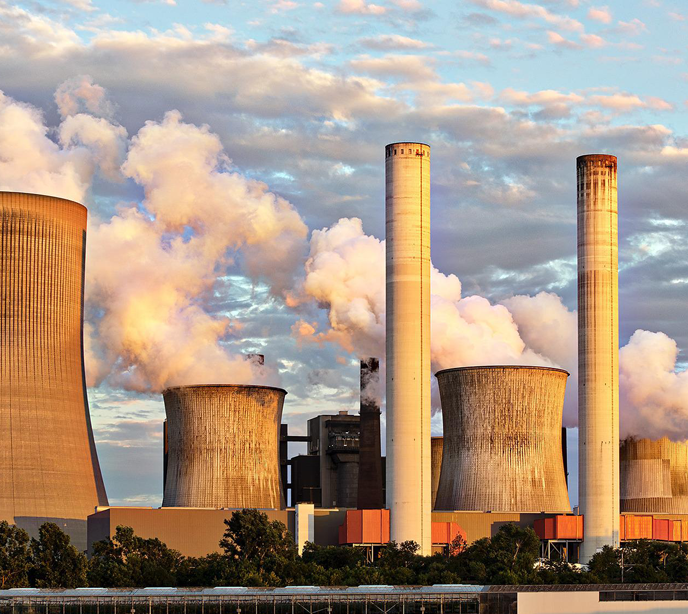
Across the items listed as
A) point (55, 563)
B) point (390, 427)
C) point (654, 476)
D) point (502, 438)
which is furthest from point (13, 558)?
point (654, 476)

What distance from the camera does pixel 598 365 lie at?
66500mm

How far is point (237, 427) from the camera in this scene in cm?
6619

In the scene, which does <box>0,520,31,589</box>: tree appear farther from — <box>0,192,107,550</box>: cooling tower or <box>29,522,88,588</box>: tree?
<box>0,192,107,550</box>: cooling tower

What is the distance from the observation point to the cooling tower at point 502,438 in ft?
218

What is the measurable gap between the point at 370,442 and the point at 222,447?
10621mm

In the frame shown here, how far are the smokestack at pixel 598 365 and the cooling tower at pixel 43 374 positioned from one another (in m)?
23.2

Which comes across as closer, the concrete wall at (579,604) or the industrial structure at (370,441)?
the concrete wall at (579,604)

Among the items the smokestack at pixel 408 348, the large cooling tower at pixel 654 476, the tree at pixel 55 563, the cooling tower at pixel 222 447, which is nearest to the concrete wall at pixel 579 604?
the tree at pixel 55 563

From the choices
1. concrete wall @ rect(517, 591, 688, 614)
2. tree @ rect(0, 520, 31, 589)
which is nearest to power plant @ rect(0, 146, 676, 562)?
tree @ rect(0, 520, 31, 589)

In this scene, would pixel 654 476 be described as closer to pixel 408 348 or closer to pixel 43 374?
pixel 408 348

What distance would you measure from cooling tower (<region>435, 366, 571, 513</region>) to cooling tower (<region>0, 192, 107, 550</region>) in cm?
1736

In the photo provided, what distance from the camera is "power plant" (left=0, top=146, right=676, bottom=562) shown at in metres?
60.7

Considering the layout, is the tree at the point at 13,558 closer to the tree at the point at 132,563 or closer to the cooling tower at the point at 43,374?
the tree at the point at 132,563

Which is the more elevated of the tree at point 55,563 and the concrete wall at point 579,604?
the tree at point 55,563
